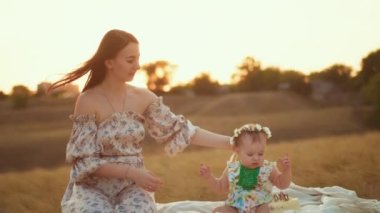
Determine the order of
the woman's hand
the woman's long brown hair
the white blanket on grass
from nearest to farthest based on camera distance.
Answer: the woman's hand
the woman's long brown hair
the white blanket on grass

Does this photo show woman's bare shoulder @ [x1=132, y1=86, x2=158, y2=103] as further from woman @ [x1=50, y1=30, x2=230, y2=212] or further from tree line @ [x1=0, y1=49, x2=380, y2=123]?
tree line @ [x1=0, y1=49, x2=380, y2=123]

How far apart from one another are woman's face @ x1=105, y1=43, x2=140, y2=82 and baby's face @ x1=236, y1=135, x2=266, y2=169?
0.82m

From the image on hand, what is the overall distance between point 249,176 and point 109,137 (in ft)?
3.02

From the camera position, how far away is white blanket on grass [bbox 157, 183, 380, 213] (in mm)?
4750

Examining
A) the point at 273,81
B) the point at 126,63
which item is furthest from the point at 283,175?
the point at 273,81

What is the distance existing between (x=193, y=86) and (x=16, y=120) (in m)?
14.0

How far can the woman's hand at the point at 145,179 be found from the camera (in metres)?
3.21

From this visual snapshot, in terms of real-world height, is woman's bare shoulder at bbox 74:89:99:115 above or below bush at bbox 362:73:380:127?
below

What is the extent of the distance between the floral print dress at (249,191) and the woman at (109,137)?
32cm

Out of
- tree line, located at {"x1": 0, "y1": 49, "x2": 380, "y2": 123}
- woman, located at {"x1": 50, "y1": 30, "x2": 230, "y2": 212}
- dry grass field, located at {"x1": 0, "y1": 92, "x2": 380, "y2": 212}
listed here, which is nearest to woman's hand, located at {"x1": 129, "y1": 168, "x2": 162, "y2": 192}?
woman, located at {"x1": 50, "y1": 30, "x2": 230, "y2": 212}

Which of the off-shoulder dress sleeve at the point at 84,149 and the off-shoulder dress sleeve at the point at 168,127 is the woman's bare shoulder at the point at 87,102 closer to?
the off-shoulder dress sleeve at the point at 84,149

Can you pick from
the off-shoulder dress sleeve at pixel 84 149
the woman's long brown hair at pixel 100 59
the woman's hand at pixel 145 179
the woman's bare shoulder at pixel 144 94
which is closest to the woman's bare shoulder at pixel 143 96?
the woman's bare shoulder at pixel 144 94

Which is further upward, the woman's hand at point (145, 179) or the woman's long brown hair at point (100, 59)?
the woman's long brown hair at point (100, 59)

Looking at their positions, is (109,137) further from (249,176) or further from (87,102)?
(249,176)
